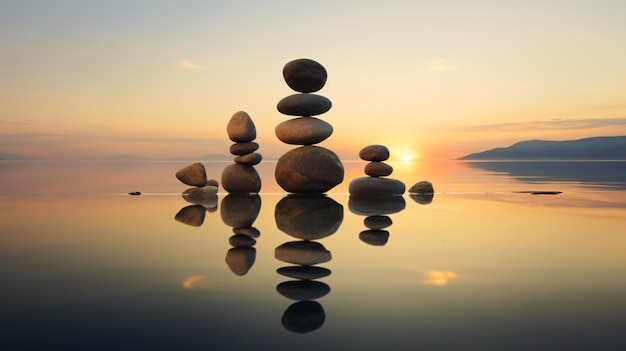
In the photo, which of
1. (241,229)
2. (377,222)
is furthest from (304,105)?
(241,229)

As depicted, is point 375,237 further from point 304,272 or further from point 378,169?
point 378,169

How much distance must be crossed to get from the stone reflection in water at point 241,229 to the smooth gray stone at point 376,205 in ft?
8.93

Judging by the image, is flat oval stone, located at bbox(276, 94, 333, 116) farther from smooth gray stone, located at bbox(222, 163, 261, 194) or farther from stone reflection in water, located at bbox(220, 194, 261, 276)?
stone reflection in water, located at bbox(220, 194, 261, 276)

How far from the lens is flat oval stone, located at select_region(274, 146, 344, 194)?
1586cm

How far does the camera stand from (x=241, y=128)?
1738cm

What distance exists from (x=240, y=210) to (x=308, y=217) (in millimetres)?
2460

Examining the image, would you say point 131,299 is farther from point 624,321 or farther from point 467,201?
point 467,201

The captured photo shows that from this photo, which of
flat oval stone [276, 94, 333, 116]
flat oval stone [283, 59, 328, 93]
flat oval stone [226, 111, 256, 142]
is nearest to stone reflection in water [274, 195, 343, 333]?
flat oval stone [276, 94, 333, 116]

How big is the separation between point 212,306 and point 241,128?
1347 centimetres

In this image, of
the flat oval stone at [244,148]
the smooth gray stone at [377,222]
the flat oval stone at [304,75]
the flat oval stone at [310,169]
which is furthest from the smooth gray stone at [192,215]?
the flat oval stone at [304,75]

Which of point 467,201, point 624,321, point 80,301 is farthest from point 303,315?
point 467,201

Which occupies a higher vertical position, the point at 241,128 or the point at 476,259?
the point at 241,128

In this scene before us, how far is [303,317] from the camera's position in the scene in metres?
3.96

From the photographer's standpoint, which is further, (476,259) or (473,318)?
(476,259)
